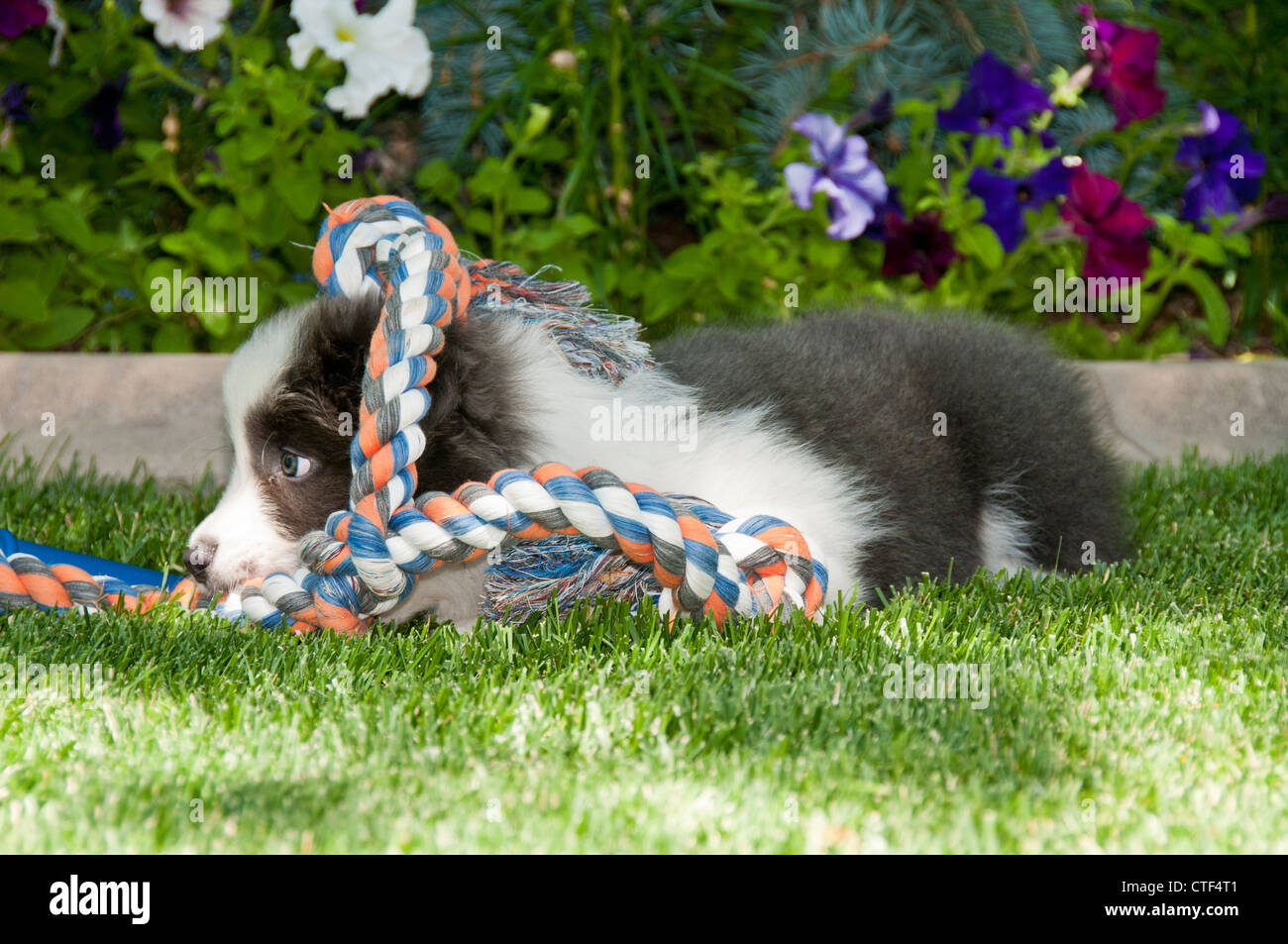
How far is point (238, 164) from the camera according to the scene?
153 inches

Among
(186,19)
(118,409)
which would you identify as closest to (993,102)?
(186,19)

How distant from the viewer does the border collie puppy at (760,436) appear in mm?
2018

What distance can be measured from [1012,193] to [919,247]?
1.13 ft

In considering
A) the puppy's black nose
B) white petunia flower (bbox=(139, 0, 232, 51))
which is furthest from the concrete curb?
the puppy's black nose

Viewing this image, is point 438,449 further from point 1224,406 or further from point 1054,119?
point 1054,119

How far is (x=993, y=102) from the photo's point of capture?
14.1 feet

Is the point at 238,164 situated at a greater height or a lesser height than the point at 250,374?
greater

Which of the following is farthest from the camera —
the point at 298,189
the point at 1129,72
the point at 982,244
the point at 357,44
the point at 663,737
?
the point at 1129,72

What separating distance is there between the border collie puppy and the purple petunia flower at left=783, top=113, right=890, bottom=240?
4.24ft

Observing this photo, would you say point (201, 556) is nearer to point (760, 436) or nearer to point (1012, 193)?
point (760, 436)

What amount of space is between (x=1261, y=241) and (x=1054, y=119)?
95cm

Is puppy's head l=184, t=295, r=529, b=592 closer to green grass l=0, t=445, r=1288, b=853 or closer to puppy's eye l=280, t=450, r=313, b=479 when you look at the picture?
puppy's eye l=280, t=450, r=313, b=479

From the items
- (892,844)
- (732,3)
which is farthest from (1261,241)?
(892,844)

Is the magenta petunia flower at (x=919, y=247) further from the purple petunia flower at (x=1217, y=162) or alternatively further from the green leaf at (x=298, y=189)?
the green leaf at (x=298, y=189)
